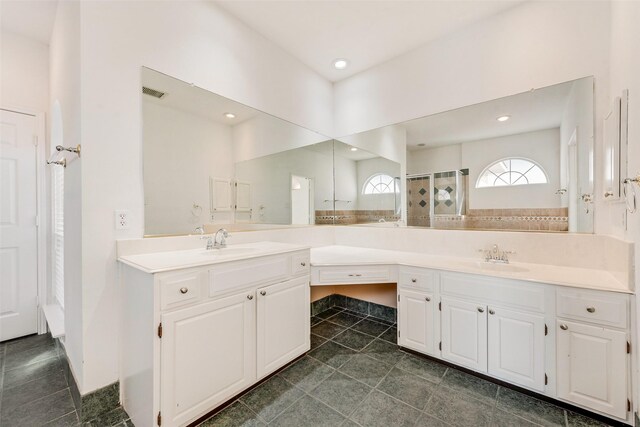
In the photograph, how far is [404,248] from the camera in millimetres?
2629

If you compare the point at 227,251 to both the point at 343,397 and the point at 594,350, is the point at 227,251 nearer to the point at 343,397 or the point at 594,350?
the point at 343,397

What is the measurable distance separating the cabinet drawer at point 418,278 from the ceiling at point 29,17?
3.46 meters

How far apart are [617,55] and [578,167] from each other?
0.69 m

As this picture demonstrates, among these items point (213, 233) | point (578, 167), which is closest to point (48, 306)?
point (213, 233)

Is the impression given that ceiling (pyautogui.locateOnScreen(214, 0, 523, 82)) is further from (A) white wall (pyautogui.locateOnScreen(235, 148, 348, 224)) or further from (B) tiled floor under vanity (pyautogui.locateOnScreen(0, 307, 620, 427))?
(B) tiled floor under vanity (pyautogui.locateOnScreen(0, 307, 620, 427))

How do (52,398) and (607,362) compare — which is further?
(52,398)

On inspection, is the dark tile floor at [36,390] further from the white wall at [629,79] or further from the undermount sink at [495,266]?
the white wall at [629,79]

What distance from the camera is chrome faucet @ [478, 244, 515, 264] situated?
204 centimetres

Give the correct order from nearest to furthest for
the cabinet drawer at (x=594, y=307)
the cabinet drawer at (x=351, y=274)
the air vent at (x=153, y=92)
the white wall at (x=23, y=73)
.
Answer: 1. the cabinet drawer at (x=594, y=307)
2. the air vent at (x=153, y=92)
3. the cabinet drawer at (x=351, y=274)
4. the white wall at (x=23, y=73)

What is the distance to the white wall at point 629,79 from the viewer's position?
1296 mm

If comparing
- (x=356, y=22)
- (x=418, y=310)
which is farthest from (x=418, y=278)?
(x=356, y=22)

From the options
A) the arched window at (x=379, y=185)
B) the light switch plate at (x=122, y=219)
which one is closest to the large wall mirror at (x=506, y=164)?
the arched window at (x=379, y=185)

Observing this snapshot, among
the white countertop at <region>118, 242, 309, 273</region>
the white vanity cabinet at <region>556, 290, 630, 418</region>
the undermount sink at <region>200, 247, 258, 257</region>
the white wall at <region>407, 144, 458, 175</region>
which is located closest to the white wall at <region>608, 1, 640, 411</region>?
the white vanity cabinet at <region>556, 290, 630, 418</region>

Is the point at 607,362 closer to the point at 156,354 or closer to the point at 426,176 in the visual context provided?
the point at 426,176
